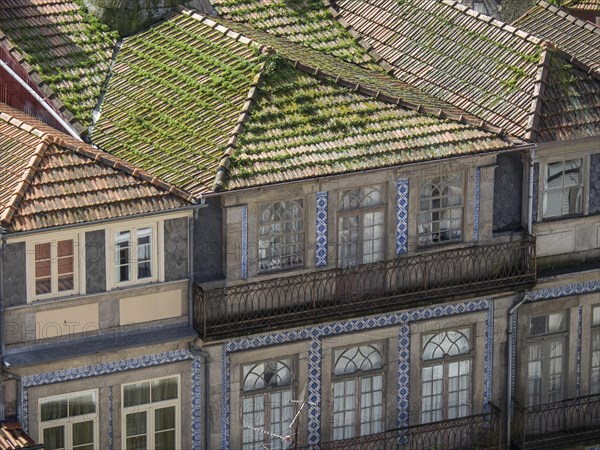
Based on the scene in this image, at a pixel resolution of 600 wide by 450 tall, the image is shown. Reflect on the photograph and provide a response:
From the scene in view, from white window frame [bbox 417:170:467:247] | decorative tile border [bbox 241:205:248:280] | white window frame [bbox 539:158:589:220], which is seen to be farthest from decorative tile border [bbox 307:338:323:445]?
white window frame [bbox 539:158:589:220]

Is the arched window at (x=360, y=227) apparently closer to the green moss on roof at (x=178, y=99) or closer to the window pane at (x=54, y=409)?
the green moss on roof at (x=178, y=99)

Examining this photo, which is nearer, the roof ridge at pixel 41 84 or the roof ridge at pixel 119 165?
the roof ridge at pixel 119 165

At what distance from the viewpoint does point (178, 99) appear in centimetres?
4916

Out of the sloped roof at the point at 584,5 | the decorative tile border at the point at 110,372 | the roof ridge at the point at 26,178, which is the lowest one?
the decorative tile border at the point at 110,372

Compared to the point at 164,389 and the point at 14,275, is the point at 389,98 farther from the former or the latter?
the point at 14,275

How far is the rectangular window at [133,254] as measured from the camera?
46.0 metres

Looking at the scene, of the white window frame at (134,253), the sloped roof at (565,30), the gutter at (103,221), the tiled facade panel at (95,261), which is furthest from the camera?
the sloped roof at (565,30)

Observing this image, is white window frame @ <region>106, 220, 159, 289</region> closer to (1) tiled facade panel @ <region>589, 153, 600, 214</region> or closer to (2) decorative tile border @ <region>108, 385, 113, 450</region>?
(2) decorative tile border @ <region>108, 385, 113, 450</region>

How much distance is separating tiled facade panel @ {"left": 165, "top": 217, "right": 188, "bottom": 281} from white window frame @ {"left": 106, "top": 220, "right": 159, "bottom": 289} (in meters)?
0.15

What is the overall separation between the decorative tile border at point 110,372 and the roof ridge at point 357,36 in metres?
8.55

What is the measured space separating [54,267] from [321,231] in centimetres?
562

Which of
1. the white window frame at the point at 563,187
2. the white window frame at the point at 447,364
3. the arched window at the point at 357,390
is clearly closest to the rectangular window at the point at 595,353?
the white window frame at the point at 563,187

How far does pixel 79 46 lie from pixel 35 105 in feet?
5.63

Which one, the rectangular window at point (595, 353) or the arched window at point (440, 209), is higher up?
the arched window at point (440, 209)
